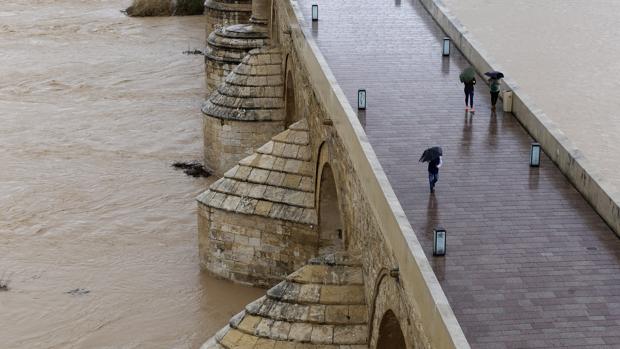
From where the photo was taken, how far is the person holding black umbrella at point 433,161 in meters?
11.6

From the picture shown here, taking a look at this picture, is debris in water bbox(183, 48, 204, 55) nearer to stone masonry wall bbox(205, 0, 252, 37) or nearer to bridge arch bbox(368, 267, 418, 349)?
stone masonry wall bbox(205, 0, 252, 37)

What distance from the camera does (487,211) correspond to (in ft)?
37.2

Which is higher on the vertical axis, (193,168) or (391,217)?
(391,217)

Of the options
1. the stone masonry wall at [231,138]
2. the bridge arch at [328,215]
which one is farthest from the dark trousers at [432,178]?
the stone masonry wall at [231,138]

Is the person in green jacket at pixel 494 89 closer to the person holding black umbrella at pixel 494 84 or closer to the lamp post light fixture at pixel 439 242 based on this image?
the person holding black umbrella at pixel 494 84

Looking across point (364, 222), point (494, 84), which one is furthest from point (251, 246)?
point (364, 222)

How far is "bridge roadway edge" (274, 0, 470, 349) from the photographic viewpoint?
29.3 feet

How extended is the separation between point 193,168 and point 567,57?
32.1 feet

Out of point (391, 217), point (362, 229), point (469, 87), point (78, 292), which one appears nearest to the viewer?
point (391, 217)

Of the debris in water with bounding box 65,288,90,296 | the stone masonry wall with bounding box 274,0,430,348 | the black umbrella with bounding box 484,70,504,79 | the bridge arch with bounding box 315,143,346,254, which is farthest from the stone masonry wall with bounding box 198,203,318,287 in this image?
the black umbrella with bounding box 484,70,504,79

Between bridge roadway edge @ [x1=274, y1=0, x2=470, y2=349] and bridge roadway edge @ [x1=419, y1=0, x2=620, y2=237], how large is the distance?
2099 millimetres

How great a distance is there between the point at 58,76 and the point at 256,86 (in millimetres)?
12035

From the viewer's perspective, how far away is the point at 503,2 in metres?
32.2

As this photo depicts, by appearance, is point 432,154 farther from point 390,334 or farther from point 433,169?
point 390,334
